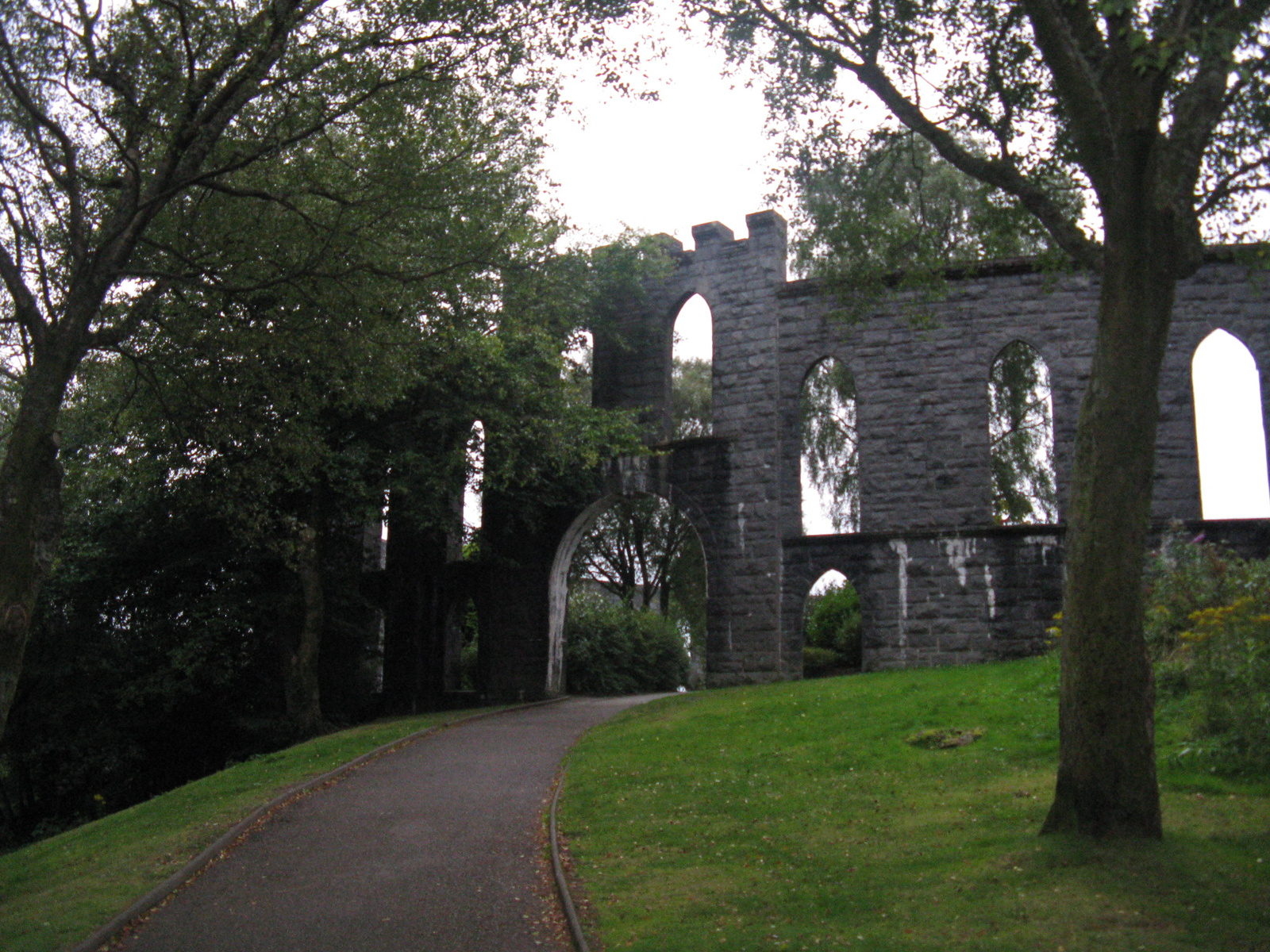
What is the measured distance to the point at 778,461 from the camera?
60.5 feet

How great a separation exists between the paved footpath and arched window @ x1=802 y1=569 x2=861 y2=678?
339 inches

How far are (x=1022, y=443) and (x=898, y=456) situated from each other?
27.0ft

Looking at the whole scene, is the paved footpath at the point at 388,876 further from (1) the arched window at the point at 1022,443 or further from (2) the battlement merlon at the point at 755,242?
(1) the arched window at the point at 1022,443

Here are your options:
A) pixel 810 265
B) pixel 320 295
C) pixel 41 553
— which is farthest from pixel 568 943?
pixel 810 265

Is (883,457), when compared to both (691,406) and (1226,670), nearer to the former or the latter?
(1226,670)

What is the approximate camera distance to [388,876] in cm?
768

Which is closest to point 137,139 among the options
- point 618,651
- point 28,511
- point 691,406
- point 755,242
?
point 28,511

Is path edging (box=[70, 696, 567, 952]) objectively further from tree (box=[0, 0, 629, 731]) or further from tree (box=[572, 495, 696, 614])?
tree (box=[572, 495, 696, 614])

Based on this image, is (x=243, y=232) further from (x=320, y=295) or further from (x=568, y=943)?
(x=568, y=943)

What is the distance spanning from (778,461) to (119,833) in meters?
11.5

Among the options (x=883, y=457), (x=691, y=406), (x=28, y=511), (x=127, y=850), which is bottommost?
(x=127, y=850)

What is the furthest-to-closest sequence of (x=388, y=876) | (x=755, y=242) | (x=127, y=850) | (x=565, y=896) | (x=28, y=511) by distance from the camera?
(x=755, y=242) → (x=127, y=850) → (x=388, y=876) → (x=28, y=511) → (x=565, y=896)

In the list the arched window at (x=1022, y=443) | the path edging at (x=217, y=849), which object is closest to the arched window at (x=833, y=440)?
the arched window at (x=1022, y=443)

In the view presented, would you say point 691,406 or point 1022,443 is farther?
point 691,406
